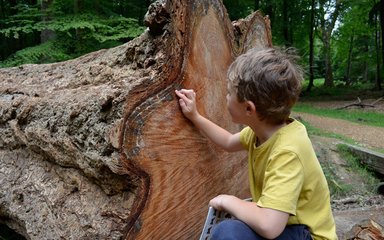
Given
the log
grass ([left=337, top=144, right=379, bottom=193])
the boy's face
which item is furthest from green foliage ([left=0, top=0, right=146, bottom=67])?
the boy's face

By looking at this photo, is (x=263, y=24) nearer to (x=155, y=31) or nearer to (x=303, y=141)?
(x=155, y=31)

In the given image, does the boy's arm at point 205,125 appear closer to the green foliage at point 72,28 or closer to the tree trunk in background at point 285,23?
the green foliage at point 72,28

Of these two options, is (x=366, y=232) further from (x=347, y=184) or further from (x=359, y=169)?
(x=359, y=169)

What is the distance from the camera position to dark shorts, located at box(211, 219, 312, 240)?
165 centimetres

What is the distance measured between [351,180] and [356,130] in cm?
369

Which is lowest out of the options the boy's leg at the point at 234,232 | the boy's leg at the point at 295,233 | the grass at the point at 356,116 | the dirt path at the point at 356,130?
the grass at the point at 356,116

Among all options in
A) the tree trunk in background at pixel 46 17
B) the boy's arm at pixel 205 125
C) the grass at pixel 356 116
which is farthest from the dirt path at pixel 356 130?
the boy's arm at pixel 205 125

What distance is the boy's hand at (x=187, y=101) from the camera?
6.98 feet

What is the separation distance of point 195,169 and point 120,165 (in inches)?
21.5

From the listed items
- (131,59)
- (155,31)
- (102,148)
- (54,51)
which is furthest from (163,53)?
(54,51)

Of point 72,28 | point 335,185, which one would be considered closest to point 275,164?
point 335,185

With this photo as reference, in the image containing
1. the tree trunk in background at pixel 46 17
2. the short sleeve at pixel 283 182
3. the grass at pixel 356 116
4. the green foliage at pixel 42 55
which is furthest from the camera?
the grass at pixel 356 116

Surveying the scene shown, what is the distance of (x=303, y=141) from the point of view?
1.75 m

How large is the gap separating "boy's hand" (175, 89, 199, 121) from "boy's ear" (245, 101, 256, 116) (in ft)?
1.28
